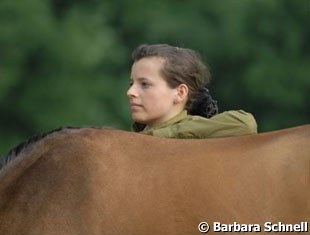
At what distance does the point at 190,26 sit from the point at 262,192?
13.6 metres

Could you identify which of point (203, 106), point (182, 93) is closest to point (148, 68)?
point (182, 93)

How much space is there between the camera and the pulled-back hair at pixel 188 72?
490 cm

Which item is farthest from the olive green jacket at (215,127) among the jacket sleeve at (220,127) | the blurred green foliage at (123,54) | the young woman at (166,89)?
the blurred green foliage at (123,54)

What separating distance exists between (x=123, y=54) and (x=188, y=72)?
12.0 metres

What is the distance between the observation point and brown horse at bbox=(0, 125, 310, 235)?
399cm

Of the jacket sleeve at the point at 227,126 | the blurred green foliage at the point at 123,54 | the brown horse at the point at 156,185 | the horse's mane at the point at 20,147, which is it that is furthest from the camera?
the blurred green foliage at the point at 123,54

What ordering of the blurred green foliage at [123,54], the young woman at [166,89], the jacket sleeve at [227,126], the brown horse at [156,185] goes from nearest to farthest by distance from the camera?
the brown horse at [156,185], the jacket sleeve at [227,126], the young woman at [166,89], the blurred green foliage at [123,54]

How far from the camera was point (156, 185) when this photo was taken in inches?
161

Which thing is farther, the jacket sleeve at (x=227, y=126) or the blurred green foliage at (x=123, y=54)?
the blurred green foliage at (x=123, y=54)

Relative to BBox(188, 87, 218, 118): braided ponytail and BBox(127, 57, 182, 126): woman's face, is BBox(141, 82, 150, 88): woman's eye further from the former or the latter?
BBox(188, 87, 218, 118): braided ponytail

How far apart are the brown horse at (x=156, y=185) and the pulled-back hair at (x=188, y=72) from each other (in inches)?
27.1

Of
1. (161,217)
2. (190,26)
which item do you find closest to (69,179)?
(161,217)

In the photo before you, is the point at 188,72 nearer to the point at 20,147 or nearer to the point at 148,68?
the point at 148,68

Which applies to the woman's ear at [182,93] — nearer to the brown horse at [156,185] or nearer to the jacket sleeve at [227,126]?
the jacket sleeve at [227,126]
